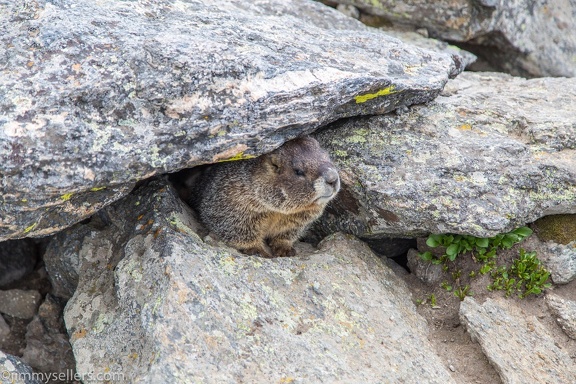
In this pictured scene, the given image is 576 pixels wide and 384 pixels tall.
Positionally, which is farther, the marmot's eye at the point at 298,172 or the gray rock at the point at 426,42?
the gray rock at the point at 426,42

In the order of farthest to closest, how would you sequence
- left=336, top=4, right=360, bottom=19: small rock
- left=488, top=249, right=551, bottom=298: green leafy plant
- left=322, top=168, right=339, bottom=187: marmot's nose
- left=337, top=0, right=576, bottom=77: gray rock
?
left=336, top=4, right=360, bottom=19: small rock
left=337, top=0, right=576, bottom=77: gray rock
left=488, top=249, right=551, bottom=298: green leafy plant
left=322, top=168, right=339, bottom=187: marmot's nose

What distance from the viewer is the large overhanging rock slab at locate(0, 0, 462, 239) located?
4941mm

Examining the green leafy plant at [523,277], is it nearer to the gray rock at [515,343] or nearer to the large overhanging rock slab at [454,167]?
the gray rock at [515,343]

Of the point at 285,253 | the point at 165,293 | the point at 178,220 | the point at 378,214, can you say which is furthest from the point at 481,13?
the point at 165,293

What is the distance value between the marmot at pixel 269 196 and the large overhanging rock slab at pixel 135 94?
51 centimetres

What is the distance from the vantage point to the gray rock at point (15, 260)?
744 cm

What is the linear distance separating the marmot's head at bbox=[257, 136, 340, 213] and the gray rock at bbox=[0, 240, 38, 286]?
314cm

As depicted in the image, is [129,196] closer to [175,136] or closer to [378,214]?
[175,136]

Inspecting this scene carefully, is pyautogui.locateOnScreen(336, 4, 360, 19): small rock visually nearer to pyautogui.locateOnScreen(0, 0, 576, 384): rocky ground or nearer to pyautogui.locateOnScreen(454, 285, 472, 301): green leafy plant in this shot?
pyautogui.locateOnScreen(0, 0, 576, 384): rocky ground

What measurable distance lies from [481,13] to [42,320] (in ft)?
24.7

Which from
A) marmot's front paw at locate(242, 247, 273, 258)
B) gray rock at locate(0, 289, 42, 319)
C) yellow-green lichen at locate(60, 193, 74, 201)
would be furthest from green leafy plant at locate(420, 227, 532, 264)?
gray rock at locate(0, 289, 42, 319)

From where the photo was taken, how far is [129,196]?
6.95 metres

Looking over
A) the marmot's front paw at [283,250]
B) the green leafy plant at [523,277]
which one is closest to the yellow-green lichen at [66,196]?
the marmot's front paw at [283,250]

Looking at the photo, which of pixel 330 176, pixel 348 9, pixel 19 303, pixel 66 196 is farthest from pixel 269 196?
pixel 348 9
